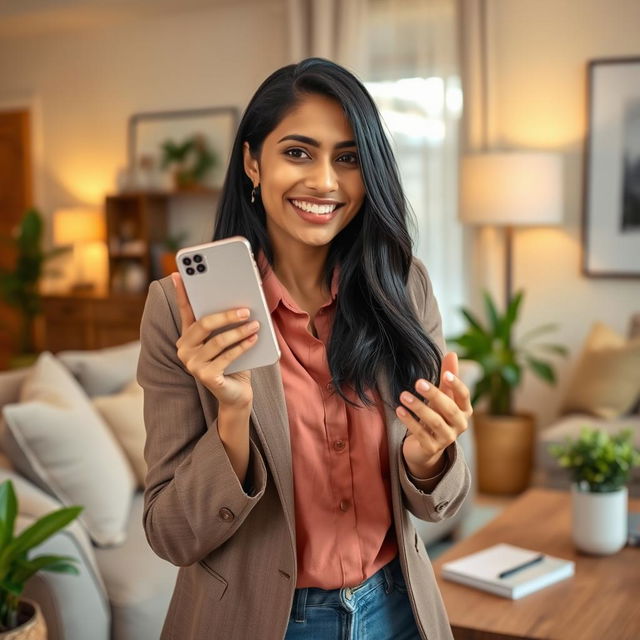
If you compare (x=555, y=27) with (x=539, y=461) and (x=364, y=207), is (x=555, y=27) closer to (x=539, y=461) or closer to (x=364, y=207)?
(x=539, y=461)

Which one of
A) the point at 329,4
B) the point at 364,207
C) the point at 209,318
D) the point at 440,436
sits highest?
the point at 329,4

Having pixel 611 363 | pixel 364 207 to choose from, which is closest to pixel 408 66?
pixel 611 363

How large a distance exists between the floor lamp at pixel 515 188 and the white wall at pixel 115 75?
66.2 inches

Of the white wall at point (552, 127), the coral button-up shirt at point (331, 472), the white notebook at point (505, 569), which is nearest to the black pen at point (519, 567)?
the white notebook at point (505, 569)

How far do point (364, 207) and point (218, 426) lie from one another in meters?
0.36

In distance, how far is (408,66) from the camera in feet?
17.4

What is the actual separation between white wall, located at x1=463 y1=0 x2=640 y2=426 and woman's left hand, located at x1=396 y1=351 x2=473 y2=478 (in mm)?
3967

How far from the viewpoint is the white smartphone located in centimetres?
109

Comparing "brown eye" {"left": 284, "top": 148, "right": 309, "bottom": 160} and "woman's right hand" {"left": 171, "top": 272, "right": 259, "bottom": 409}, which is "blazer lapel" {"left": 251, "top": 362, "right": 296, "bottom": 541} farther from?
"brown eye" {"left": 284, "top": 148, "right": 309, "bottom": 160}

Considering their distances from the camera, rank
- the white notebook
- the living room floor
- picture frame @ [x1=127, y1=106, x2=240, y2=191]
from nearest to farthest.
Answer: the white notebook, the living room floor, picture frame @ [x1=127, y1=106, x2=240, y2=191]

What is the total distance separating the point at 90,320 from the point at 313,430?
516 cm

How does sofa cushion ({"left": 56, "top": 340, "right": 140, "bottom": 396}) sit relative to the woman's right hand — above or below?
below

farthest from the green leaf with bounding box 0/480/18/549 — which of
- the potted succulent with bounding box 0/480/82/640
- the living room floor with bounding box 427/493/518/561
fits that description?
the living room floor with bounding box 427/493/518/561

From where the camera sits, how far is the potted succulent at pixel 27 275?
6.36 metres
